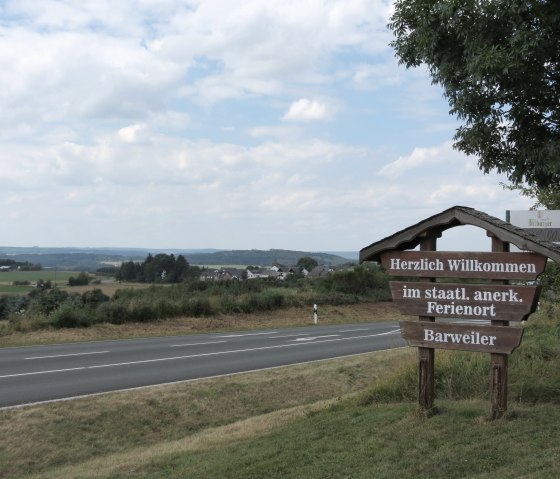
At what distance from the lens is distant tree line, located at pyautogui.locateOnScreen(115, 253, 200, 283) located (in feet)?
160

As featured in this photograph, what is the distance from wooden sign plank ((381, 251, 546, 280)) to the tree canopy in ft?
3.35

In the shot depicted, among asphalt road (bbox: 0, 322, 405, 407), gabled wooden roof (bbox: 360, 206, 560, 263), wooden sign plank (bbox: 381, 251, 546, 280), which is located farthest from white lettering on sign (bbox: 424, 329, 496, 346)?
asphalt road (bbox: 0, 322, 405, 407)

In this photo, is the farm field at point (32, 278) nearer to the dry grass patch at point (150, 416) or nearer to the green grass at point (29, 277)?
the green grass at point (29, 277)

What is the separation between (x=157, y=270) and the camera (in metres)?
49.2

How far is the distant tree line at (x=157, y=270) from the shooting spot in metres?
48.7

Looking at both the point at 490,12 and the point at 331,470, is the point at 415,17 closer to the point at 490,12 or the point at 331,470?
the point at 490,12

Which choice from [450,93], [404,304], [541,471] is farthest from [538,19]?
[541,471]

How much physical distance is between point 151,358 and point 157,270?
34.3 meters

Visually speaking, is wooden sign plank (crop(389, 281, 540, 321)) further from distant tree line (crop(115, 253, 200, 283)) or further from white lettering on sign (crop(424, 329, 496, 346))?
distant tree line (crop(115, 253, 200, 283))

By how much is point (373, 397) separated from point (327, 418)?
109 centimetres

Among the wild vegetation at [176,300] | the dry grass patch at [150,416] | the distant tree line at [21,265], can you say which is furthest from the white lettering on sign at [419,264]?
the distant tree line at [21,265]

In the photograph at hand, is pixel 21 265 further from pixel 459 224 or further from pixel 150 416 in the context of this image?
pixel 459 224

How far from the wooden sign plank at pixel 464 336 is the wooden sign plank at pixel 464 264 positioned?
1.77 feet

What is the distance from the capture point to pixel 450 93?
769cm
